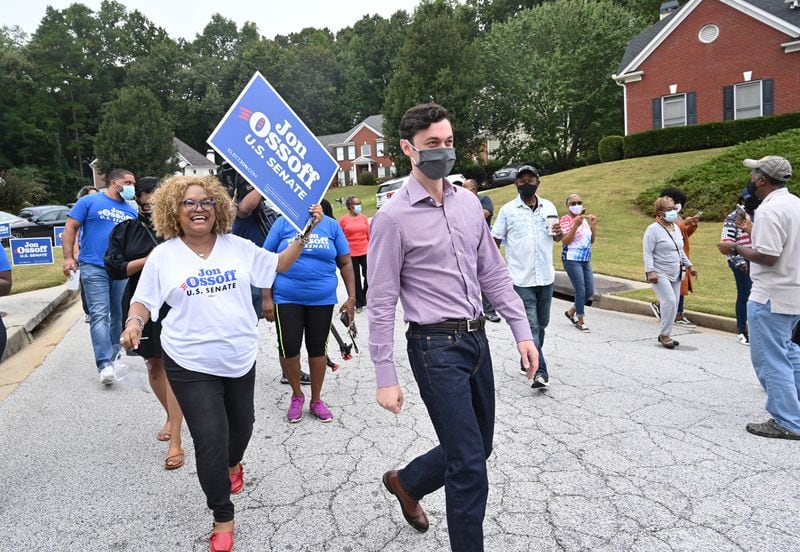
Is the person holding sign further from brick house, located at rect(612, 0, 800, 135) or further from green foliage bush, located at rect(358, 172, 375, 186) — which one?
green foliage bush, located at rect(358, 172, 375, 186)

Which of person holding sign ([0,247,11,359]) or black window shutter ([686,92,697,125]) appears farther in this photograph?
black window shutter ([686,92,697,125])

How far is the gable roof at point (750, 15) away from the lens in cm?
2506

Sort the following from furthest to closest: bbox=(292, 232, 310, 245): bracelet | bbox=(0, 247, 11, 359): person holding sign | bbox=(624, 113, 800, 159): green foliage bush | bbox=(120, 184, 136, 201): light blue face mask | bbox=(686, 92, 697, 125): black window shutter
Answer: bbox=(686, 92, 697, 125): black window shutter < bbox=(624, 113, 800, 159): green foliage bush < bbox=(120, 184, 136, 201): light blue face mask < bbox=(0, 247, 11, 359): person holding sign < bbox=(292, 232, 310, 245): bracelet

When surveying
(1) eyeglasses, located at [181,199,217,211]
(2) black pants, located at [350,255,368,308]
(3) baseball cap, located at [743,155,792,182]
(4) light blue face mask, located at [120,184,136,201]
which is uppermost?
(4) light blue face mask, located at [120,184,136,201]

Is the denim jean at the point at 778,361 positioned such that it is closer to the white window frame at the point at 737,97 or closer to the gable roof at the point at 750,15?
the white window frame at the point at 737,97

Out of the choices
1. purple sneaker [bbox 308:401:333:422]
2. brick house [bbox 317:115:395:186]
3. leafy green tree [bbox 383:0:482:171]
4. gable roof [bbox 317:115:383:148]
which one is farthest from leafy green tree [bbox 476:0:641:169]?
purple sneaker [bbox 308:401:333:422]

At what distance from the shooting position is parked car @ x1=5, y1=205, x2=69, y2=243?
72.1 feet

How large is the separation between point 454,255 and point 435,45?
42.2 meters

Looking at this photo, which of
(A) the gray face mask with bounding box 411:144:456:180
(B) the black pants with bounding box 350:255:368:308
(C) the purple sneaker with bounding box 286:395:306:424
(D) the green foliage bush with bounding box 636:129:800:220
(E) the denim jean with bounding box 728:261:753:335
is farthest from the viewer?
(D) the green foliage bush with bounding box 636:129:800:220

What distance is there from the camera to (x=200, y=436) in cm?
299

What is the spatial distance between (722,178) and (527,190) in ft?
51.5

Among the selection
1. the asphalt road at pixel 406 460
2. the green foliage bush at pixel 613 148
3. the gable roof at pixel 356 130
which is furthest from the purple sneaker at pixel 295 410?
the gable roof at pixel 356 130

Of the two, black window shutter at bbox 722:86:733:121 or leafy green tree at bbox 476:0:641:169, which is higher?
leafy green tree at bbox 476:0:641:169

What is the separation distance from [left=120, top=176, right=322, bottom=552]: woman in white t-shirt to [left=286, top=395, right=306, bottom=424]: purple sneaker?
1612mm
